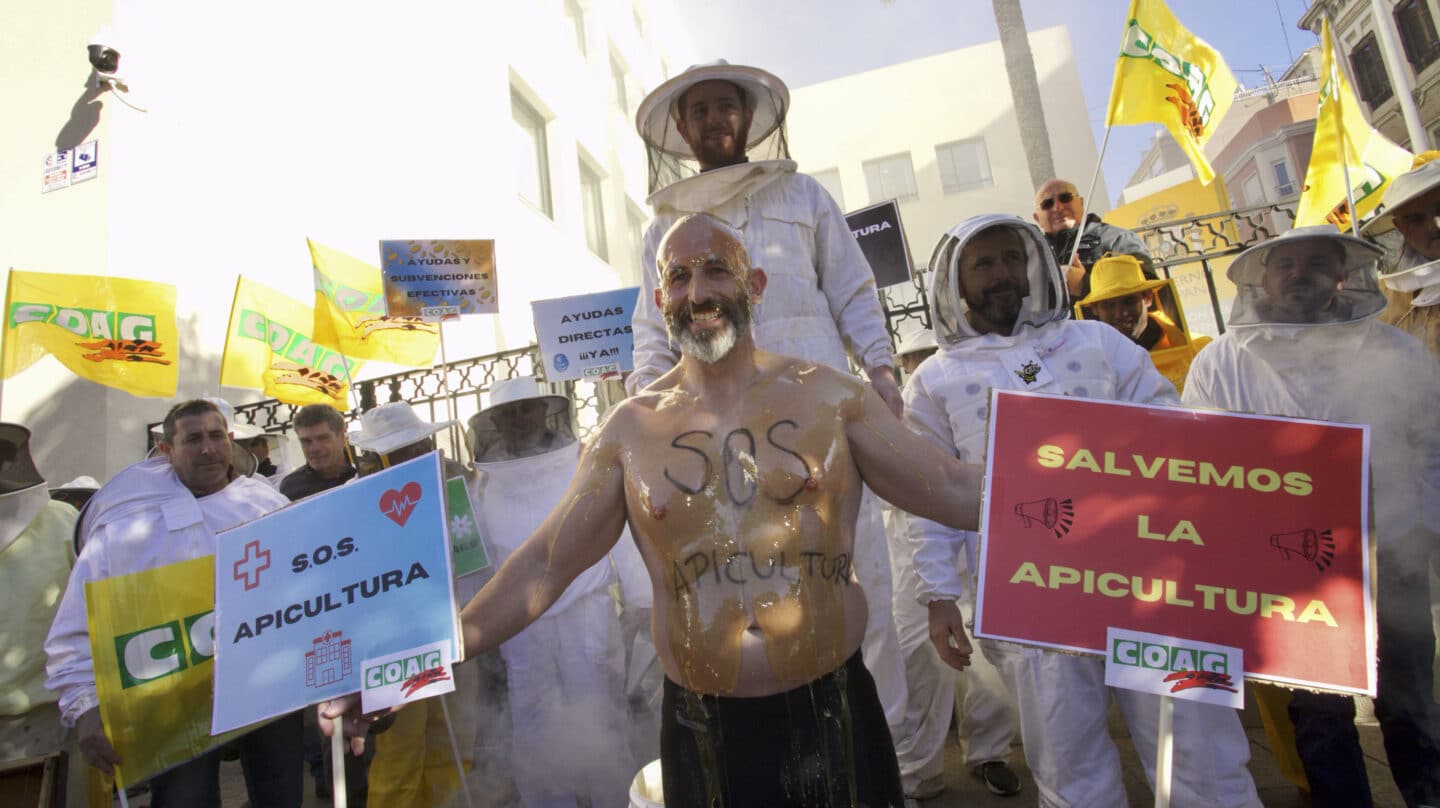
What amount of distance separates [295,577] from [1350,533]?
2.39m

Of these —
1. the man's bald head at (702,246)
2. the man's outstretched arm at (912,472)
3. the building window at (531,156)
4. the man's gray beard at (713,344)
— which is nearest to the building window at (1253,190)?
the building window at (531,156)

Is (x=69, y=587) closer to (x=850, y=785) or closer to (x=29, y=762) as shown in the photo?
(x=29, y=762)

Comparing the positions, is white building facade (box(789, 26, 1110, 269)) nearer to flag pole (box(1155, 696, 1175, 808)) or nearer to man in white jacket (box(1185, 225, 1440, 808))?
man in white jacket (box(1185, 225, 1440, 808))

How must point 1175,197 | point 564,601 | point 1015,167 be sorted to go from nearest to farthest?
point 564,601
point 1175,197
point 1015,167

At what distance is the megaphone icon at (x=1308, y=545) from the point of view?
159 centimetres

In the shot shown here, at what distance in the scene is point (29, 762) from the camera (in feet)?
9.51

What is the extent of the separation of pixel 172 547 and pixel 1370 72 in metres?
29.3

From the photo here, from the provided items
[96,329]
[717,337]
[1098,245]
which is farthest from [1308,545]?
[96,329]

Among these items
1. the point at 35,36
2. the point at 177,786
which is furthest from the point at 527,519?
the point at 35,36

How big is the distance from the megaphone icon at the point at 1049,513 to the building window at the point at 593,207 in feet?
39.5

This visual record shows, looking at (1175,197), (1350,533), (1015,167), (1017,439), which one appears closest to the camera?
(1350,533)

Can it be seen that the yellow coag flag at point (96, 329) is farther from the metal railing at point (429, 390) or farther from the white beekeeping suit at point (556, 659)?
the white beekeeping suit at point (556, 659)

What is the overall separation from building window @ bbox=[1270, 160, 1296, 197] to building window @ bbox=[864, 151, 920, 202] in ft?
52.0

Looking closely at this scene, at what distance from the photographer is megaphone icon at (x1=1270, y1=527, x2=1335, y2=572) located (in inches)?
62.4
